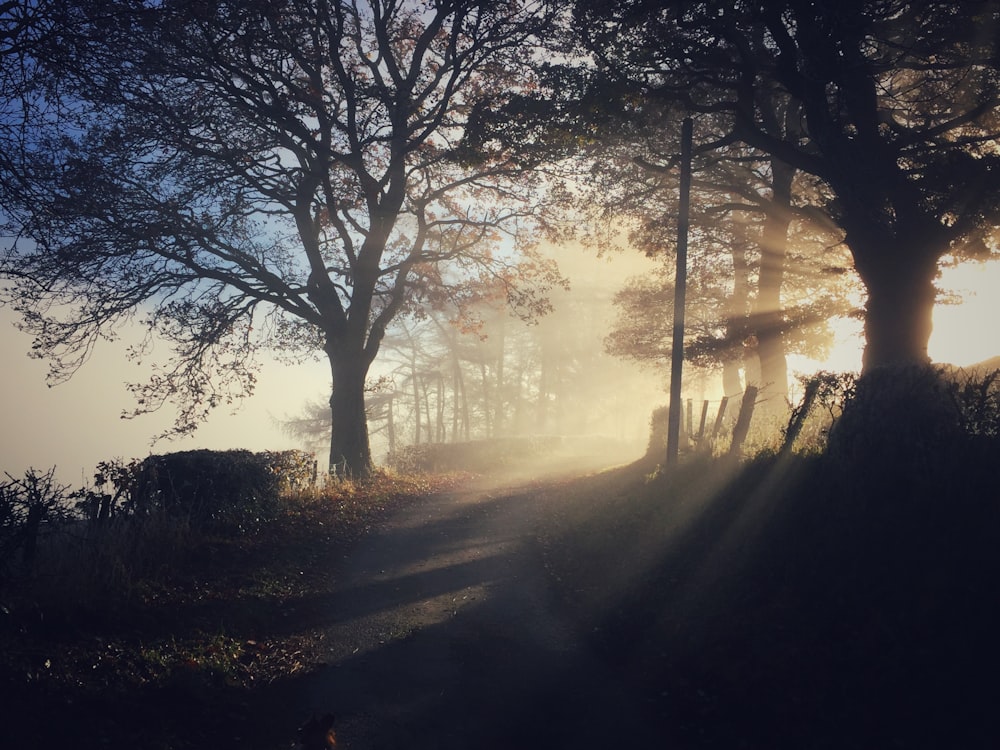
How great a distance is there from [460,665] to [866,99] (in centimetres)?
1256

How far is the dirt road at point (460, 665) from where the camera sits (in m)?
4.97

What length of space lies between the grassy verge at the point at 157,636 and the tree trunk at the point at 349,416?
24.1ft

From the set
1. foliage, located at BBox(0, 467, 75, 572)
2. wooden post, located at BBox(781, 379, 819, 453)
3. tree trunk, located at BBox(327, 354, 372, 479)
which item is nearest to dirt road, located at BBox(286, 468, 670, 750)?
foliage, located at BBox(0, 467, 75, 572)

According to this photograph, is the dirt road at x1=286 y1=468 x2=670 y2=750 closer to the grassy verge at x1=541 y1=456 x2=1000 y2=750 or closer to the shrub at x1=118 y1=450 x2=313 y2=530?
the grassy verge at x1=541 y1=456 x2=1000 y2=750

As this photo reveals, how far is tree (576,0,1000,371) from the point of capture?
1043 centimetres

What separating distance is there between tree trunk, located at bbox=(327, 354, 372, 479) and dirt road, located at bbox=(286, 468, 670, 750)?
7094mm

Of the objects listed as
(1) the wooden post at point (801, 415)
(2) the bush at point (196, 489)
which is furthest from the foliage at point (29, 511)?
(1) the wooden post at point (801, 415)

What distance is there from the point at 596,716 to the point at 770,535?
3.19 m

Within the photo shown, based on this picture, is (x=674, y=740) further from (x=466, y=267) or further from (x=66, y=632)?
(x=466, y=267)

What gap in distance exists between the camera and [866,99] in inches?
456

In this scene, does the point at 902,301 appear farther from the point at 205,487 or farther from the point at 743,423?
the point at 205,487

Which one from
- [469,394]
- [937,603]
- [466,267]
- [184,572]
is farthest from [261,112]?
[469,394]

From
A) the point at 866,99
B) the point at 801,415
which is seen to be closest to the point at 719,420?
the point at 801,415

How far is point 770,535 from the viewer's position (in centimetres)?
705
